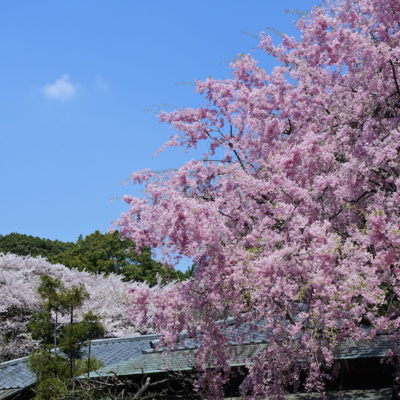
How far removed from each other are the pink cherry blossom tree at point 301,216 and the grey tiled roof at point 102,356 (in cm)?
653

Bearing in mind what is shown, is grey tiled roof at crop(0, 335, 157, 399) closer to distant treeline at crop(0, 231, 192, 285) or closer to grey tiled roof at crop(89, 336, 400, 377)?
grey tiled roof at crop(89, 336, 400, 377)

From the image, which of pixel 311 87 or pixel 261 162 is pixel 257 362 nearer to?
pixel 261 162

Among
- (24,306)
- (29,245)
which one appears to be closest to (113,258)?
(29,245)

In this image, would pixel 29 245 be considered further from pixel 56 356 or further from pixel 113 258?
pixel 56 356

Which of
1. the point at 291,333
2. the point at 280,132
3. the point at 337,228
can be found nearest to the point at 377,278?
the point at 291,333

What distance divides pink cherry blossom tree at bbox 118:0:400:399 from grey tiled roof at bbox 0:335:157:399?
653 cm

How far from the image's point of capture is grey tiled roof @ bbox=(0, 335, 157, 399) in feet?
55.2

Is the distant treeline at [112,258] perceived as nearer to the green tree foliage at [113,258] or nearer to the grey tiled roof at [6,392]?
the green tree foliage at [113,258]

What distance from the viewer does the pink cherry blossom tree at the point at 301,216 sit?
812 cm

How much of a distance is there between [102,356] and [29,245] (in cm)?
3283

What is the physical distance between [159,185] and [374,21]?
18.2 feet

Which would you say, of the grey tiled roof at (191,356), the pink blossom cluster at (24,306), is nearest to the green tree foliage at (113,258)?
the pink blossom cluster at (24,306)

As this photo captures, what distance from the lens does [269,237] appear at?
926 centimetres

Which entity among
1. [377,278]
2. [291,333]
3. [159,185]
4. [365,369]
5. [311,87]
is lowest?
[365,369]
